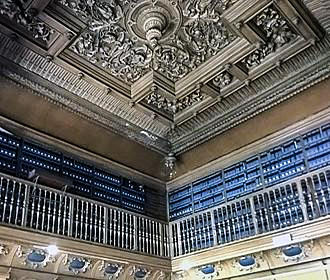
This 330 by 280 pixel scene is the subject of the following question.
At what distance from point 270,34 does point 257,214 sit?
2.40 meters

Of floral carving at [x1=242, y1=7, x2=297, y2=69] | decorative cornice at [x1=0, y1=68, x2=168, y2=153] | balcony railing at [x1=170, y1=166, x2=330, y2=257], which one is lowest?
balcony railing at [x1=170, y1=166, x2=330, y2=257]

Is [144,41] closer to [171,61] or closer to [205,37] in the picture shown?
[171,61]

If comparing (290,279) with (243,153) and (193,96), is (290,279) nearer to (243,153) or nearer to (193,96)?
(243,153)

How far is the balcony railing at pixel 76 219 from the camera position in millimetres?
4719

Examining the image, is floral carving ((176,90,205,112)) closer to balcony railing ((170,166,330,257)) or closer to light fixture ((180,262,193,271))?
balcony railing ((170,166,330,257))

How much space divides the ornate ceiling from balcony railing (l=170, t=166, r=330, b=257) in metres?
1.29

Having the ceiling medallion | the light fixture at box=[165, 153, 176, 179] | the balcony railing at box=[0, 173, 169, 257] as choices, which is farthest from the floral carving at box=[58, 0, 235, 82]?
the balcony railing at box=[0, 173, 169, 257]

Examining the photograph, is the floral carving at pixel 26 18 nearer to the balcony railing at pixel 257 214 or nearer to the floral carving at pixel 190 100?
the floral carving at pixel 190 100

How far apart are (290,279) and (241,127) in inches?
91.0

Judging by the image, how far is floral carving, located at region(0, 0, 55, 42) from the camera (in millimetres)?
4488

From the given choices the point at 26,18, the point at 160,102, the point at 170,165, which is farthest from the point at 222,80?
the point at 26,18

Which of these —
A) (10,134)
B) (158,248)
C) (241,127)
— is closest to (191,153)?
(241,127)

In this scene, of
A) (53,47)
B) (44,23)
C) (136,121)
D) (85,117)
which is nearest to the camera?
(44,23)

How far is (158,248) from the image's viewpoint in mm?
6133
